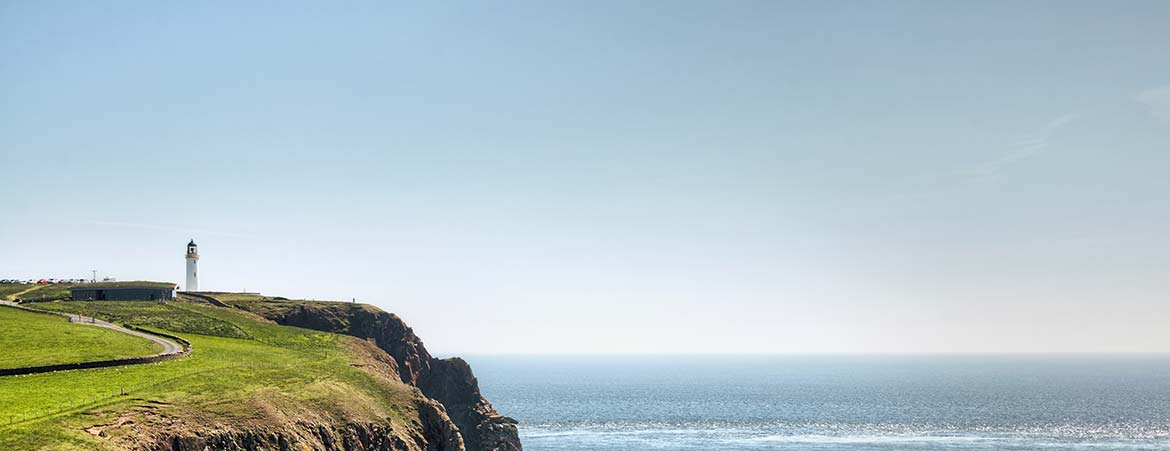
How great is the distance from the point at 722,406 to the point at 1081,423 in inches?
2923

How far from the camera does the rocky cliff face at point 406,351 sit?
97812 mm

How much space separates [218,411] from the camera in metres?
46.0

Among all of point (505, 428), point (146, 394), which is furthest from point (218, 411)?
point (505, 428)

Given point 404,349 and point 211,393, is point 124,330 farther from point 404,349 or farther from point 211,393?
point 211,393

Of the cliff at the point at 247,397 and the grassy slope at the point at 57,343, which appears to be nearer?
the cliff at the point at 247,397

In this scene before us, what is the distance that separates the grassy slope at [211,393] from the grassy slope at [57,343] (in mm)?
4011

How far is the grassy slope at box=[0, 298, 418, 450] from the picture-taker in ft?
129

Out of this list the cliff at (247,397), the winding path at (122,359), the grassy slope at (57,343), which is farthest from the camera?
the grassy slope at (57,343)

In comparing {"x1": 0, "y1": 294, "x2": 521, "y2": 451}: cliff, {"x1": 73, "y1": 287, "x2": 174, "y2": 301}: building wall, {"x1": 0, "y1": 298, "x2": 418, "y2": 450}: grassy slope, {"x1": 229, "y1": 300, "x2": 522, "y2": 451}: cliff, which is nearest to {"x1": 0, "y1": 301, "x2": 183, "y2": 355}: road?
{"x1": 0, "y1": 294, "x2": 521, "y2": 451}: cliff

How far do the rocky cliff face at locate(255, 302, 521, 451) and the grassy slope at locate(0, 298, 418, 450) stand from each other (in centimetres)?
1751

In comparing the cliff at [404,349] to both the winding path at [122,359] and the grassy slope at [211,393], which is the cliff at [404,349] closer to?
the grassy slope at [211,393]

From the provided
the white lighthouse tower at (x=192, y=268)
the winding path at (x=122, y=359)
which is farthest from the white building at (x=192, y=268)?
the winding path at (x=122, y=359)

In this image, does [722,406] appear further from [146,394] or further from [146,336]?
[146,394]

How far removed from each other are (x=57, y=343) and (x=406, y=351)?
4398cm
